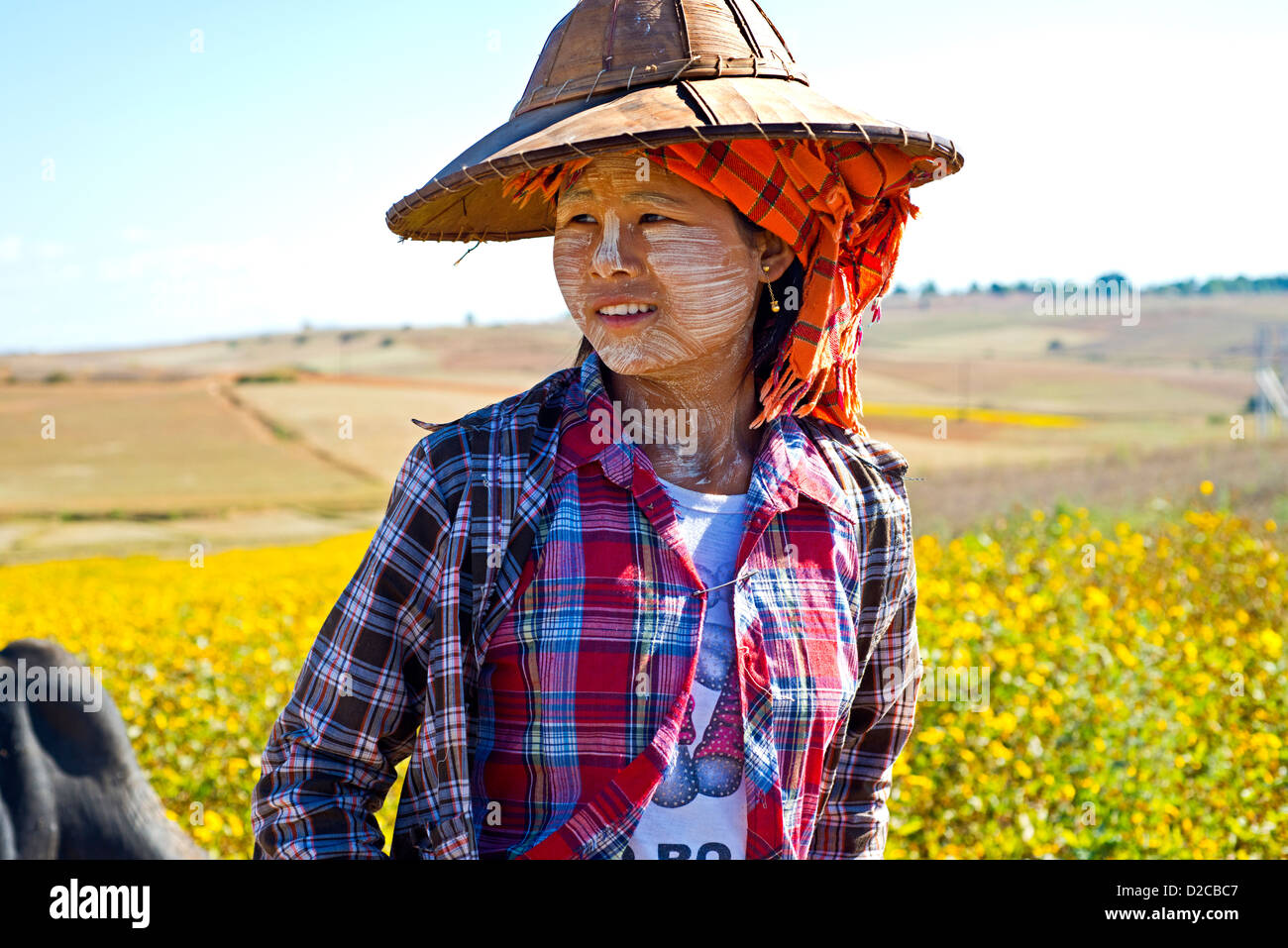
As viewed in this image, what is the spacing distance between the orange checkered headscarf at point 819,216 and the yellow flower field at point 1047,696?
211 centimetres

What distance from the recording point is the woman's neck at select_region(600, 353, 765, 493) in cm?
184

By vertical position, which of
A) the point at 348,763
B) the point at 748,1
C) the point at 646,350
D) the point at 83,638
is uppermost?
the point at 748,1

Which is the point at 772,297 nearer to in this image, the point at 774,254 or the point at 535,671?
the point at 774,254

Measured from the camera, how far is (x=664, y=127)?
1.59 m

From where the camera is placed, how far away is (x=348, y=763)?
5.23 ft

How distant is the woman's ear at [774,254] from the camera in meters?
1.84

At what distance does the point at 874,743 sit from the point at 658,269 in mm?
916

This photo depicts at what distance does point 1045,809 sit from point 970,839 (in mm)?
278

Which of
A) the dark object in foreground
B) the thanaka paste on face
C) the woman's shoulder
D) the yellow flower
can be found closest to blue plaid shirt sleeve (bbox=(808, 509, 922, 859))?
the woman's shoulder

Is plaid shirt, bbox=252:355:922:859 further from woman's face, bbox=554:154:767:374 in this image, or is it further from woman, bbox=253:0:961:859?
woman's face, bbox=554:154:767:374

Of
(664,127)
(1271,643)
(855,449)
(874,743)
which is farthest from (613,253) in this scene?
(1271,643)

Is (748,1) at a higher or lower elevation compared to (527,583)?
higher
